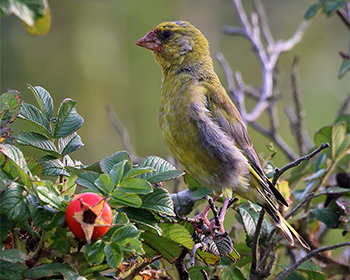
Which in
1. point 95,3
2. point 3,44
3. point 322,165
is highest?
point 95,3

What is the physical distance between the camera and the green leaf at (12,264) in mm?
888

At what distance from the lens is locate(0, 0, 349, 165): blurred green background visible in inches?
221

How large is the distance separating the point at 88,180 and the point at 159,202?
0.19m

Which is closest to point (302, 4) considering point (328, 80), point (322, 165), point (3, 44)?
point (328, 80)

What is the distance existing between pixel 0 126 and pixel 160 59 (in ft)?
5.03

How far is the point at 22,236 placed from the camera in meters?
1.08

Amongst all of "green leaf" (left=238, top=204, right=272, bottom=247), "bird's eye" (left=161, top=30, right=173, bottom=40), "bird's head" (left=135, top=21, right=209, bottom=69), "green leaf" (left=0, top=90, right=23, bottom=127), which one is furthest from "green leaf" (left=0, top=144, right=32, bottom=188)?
"bird's eye" (left=161, top=30, right=173, bottom=40)

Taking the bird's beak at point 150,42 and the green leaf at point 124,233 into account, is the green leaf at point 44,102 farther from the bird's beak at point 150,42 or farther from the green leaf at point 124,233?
the bird's beak at point 150,42

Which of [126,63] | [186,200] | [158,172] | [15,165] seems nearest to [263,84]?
[186,200]

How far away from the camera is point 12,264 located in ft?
2.99

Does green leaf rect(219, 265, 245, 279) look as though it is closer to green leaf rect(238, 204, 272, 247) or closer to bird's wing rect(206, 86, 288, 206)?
green leaf rect(238, 204, 272, 247)

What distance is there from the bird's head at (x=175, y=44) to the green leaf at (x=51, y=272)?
66.5 inches

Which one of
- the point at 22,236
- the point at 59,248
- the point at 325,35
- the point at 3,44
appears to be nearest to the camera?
the point at 59,248

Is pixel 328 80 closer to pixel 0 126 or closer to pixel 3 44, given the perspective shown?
pixel 3 44
